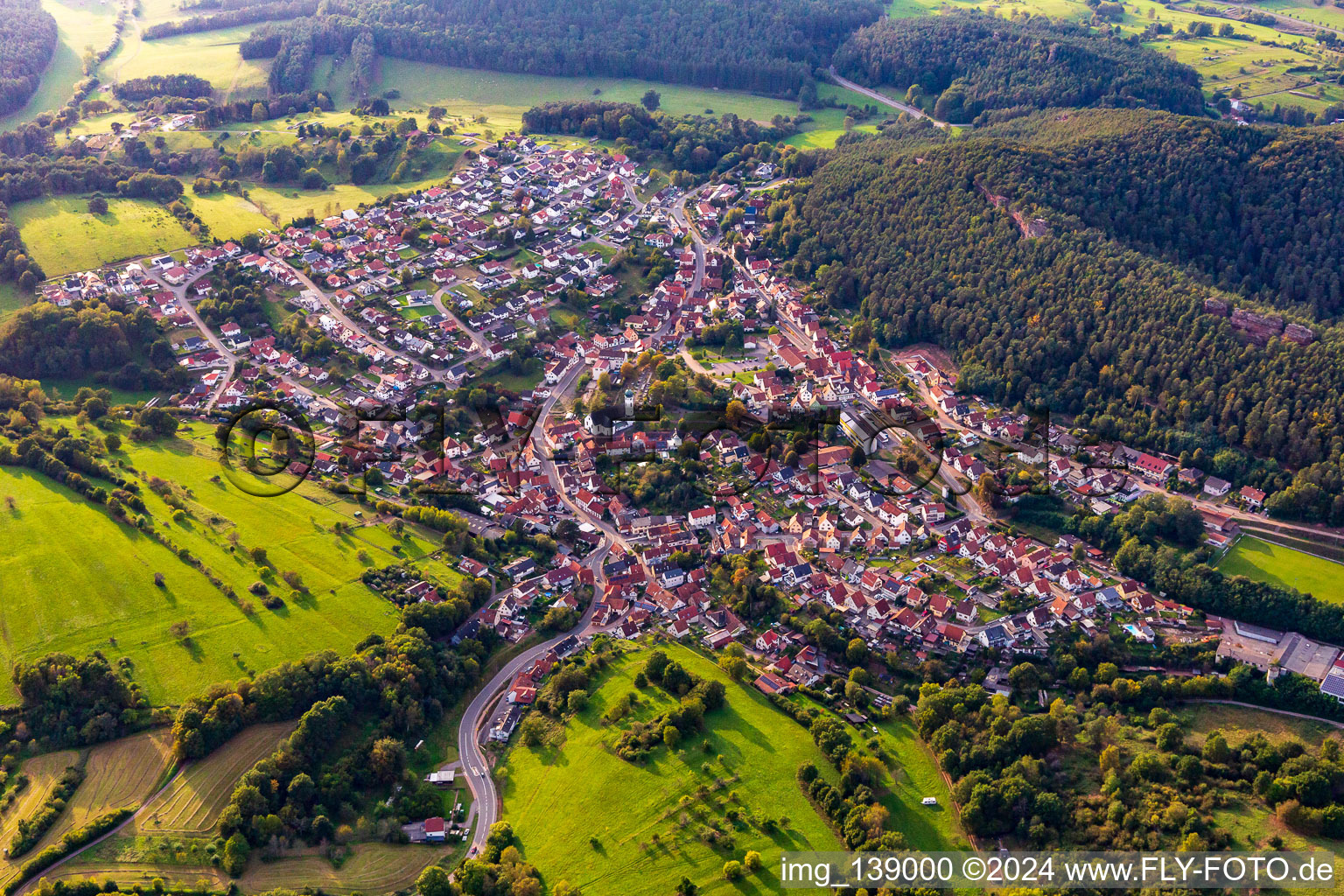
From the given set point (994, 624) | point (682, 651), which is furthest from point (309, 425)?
point (994, 624)

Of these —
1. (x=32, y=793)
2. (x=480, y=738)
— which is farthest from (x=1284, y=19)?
(x=32, y=793)

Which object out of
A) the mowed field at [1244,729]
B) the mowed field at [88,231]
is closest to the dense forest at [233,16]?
the mowed field at [88,231]

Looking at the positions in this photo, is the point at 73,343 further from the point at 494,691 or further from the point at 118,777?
the point at 494,691

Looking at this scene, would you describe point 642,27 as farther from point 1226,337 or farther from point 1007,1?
point 1226,337

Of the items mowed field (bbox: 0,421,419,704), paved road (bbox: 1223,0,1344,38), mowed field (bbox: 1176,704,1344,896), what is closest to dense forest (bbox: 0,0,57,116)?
mowed field (bbox: 0,421,419,704)

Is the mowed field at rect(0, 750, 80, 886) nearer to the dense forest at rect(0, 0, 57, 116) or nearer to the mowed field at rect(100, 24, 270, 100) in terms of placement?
the dense forest at rect(0, 0, 57, 116)
